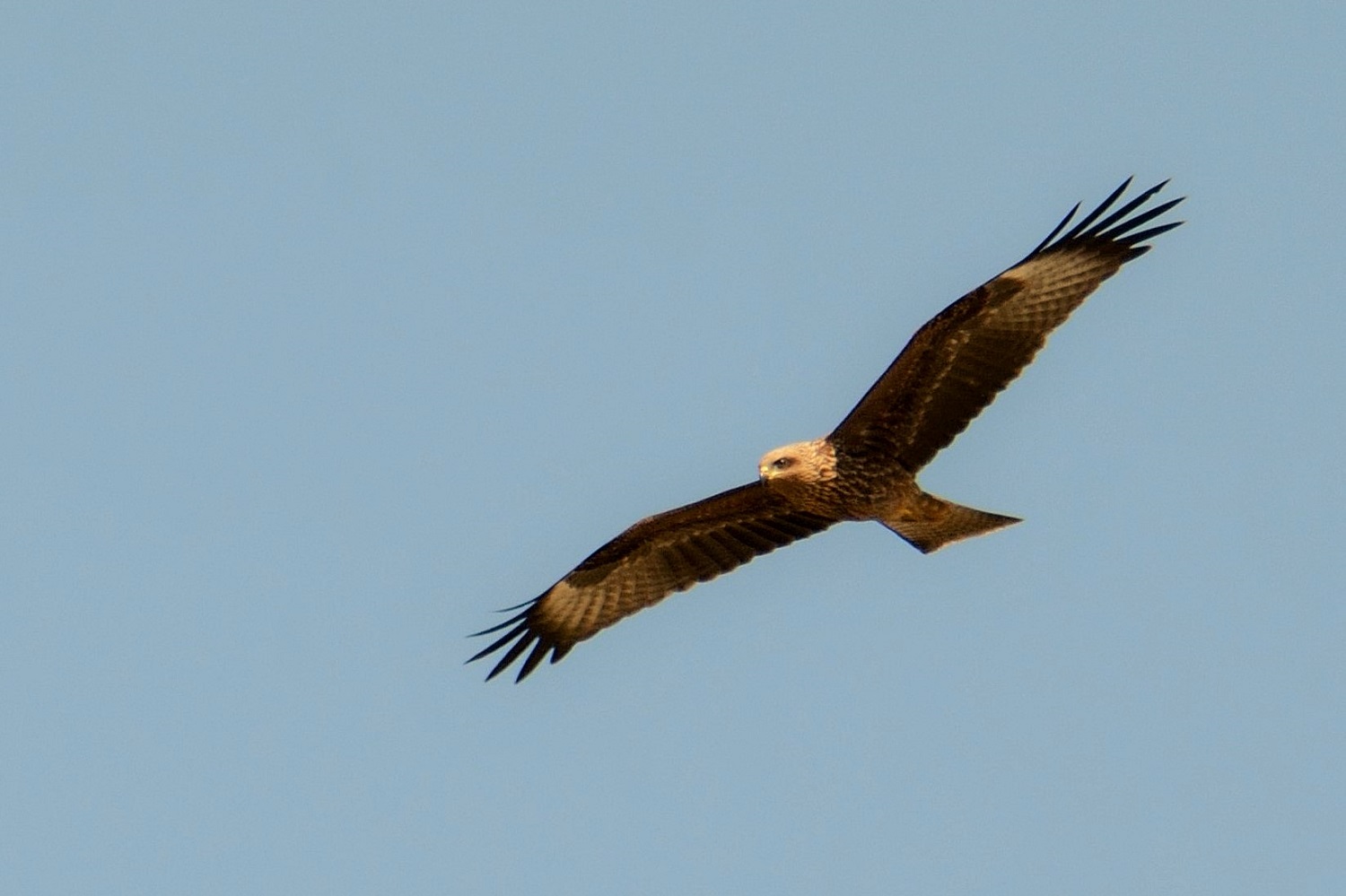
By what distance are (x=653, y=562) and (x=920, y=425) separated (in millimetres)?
2335

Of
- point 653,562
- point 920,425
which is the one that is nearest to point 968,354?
point 920,425

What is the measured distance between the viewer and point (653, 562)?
49.8ft

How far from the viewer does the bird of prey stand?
13.7 metres

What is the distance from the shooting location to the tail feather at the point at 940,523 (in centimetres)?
1415

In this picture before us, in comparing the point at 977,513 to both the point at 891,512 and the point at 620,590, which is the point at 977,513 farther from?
the point at 620,590

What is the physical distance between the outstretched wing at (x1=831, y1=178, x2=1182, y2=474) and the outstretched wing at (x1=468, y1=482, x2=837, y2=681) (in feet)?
2.89

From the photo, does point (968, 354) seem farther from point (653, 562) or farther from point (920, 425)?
point (653, 562)

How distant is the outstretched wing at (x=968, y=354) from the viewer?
1362cm

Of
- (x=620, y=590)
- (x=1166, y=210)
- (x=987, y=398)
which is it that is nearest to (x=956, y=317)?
(x=987, y=398)

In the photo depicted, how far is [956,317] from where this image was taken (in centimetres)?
1356

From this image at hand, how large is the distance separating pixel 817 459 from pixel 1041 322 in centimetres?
164

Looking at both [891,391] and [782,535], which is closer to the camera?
[891,391]

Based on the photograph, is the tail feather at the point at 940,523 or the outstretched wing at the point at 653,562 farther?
the outstretched wing at the point at 653,562

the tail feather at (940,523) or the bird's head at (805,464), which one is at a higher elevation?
the bird's head at (805,464)
